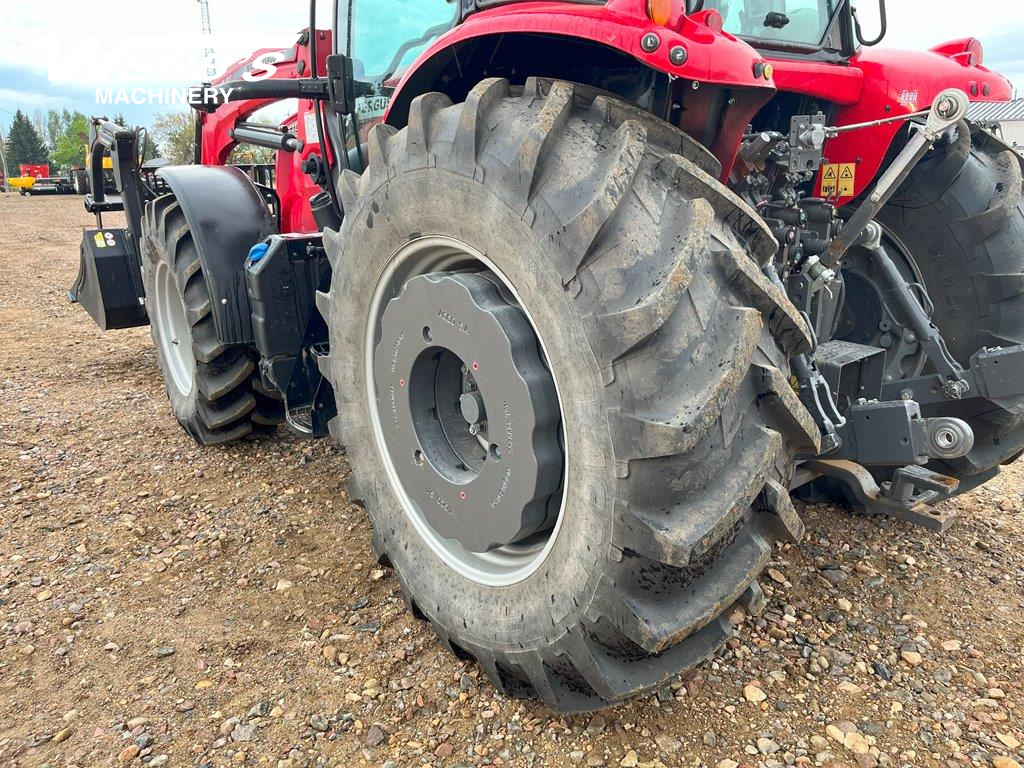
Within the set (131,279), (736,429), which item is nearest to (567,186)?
(736,429)

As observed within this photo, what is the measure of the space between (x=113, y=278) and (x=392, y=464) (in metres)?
3.61

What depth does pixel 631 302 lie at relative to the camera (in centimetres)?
158

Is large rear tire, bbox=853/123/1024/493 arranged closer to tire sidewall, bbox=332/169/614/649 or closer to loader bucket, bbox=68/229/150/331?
tire sidewall, bbox=332/169/614/649

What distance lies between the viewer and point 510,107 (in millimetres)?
1906

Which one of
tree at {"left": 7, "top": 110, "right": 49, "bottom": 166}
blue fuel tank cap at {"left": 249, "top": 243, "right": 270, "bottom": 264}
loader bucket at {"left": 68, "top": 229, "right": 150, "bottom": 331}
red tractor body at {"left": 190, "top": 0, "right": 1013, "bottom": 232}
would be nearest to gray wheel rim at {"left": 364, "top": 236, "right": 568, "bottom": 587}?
red tractor body at {"left": 190, "top": 0, "right": 1013, "bottom": 232}

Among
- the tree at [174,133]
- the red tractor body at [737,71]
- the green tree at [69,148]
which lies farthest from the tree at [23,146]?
the red tractor body at [737,71]

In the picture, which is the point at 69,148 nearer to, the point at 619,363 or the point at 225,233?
the point at 225,233

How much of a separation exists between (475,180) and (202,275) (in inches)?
93.8

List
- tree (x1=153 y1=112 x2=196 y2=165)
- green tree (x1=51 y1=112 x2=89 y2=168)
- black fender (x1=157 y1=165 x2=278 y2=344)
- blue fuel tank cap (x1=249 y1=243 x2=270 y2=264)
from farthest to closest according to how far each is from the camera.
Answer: green tree (x1=51 y1=112 x2=89 y2=168), tree (x1=153 y1=112 x2=196 y2=165), black fender (x1=157 y1=165 x2=278 y2=344), blue fuel tank cap (x1=249 y1=243 x2=270 y2=264)

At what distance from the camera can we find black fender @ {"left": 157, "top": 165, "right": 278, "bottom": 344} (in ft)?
11.6

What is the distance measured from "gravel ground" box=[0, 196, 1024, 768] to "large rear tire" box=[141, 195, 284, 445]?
32 centimetres

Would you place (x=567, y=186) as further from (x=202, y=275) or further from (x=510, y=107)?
(x=202, y=275)

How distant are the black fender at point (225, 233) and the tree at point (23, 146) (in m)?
74.8

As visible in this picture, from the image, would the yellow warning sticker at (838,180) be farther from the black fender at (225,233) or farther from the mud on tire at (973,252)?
the black fender at (225,233)
